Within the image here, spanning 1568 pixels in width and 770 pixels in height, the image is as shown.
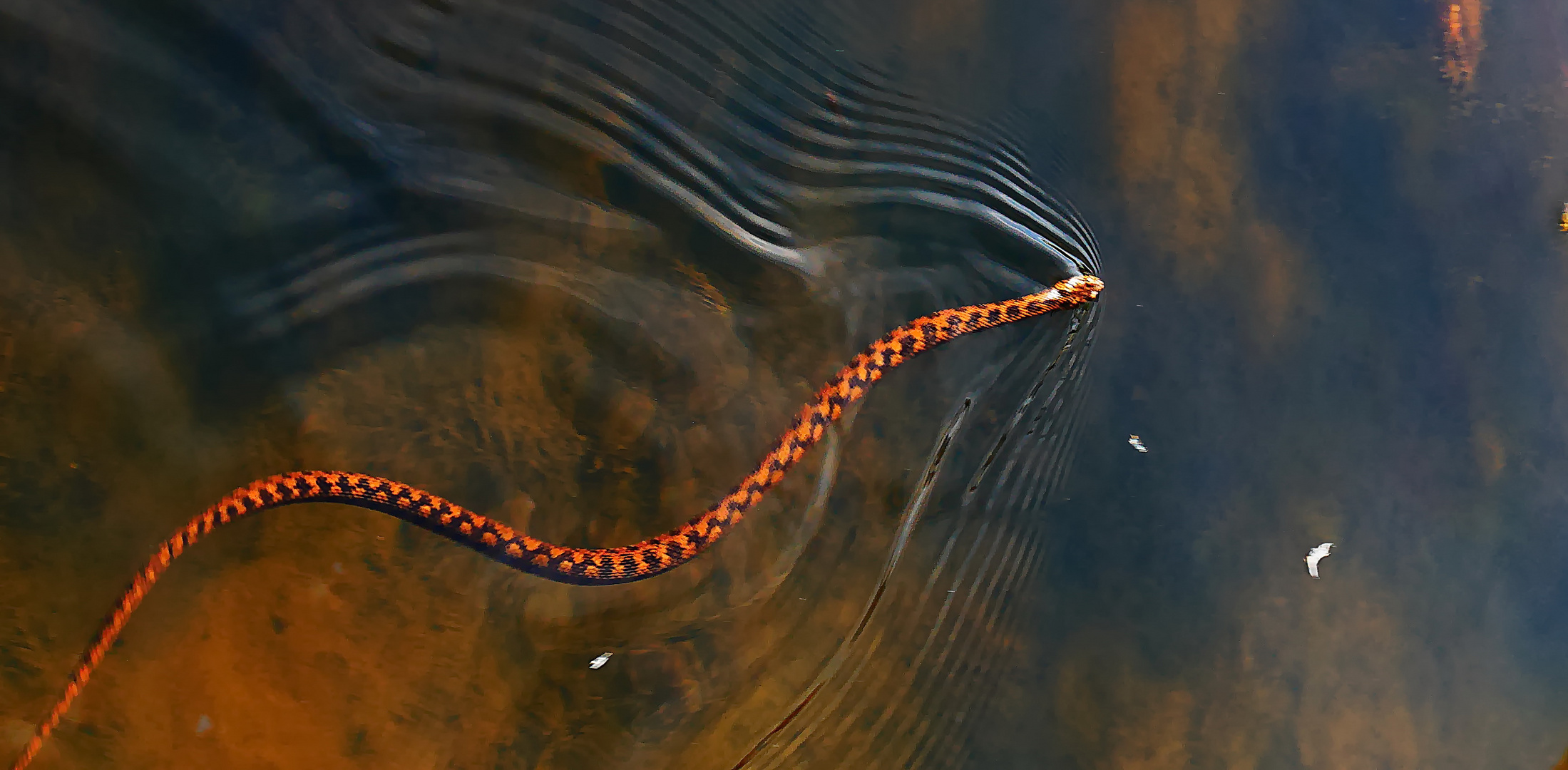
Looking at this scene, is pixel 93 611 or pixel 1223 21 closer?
pixel 93 611

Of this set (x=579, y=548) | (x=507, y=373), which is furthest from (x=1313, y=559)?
(x=507, y=373)

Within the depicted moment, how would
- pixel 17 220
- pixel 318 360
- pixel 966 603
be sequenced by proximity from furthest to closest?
pixel 966 603, pixel 318 360, pixel 17 220

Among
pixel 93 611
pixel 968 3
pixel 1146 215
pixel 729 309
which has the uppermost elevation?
pixel 968 3

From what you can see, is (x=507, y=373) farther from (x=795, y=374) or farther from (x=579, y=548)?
(x=795, y=374)

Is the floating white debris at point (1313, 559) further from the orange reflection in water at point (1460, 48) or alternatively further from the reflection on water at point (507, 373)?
the orange reflection in water at point (1460, 48)

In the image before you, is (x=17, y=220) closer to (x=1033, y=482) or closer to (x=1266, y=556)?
(x=1033, y=482)

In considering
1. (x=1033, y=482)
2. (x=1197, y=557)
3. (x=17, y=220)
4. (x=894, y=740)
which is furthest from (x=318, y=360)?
(x=1197, y=557)
